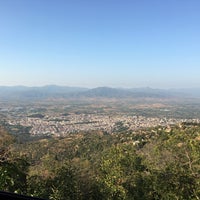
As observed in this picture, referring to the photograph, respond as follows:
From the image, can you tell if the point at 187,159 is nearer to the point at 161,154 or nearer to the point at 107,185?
the point at 161,154

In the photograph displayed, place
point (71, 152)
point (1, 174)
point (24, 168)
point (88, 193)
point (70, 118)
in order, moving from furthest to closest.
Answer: point (70, 118), point (71, 152), point (88, 193), point (24, 168), point (1, 174)

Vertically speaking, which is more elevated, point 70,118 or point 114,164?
point 114,164

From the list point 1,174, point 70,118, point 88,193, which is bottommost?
point 70,118

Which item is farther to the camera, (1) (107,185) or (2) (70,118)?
(2) (70,118)

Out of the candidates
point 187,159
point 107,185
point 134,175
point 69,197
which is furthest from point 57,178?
point 187,159

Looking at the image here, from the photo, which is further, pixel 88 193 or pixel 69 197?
pixel 88 193

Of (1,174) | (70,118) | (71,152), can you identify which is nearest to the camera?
(1,174)

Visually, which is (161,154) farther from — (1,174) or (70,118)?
(70,118)

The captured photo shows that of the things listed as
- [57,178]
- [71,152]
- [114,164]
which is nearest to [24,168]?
[57,178]

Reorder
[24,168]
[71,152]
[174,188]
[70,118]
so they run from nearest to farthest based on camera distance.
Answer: [174,188]
[24,168]
[71,152]
[70,118]
